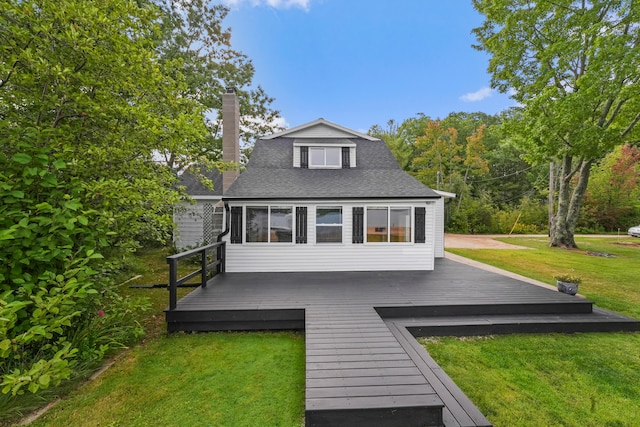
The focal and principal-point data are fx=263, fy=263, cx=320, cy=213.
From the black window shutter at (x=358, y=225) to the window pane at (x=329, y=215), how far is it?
428 millimetres

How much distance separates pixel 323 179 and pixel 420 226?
333cm

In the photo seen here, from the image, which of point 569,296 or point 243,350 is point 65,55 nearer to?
point 243,350

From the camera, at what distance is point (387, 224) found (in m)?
7.55

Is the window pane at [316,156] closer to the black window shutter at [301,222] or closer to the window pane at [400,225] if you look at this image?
the black window shutter at [301,222]

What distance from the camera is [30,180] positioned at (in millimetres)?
2750

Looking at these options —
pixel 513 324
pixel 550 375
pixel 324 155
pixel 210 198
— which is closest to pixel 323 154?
pixel 324 155

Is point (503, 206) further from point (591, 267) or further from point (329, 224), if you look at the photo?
point (329, 224)

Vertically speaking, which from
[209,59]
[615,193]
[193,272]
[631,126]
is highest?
[209,59]

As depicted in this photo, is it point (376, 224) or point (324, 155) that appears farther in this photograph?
point (324, 155)

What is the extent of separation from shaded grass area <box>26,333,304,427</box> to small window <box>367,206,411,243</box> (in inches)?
159

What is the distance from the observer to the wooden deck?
2.47 metres

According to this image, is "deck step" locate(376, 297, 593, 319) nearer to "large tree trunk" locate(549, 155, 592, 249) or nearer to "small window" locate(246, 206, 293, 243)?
"small window" locate(246, 206, 293, 243)

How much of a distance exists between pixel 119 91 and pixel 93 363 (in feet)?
12.6

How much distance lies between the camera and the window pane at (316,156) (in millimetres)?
9586
